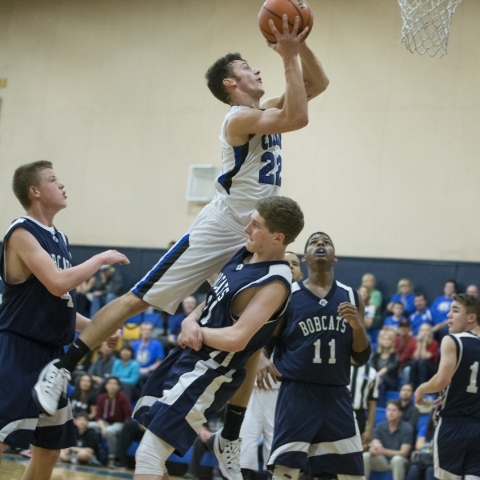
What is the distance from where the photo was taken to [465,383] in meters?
6.43

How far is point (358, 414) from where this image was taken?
30.8ft

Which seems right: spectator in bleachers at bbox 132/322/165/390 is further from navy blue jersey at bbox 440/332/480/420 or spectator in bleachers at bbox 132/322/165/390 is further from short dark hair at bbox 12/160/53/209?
short dark hair at bbox 12/160/53/209

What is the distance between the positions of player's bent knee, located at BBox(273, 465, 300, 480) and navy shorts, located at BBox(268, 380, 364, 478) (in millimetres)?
56

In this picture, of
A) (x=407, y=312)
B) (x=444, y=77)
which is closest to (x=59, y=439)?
(x=407, y=312)

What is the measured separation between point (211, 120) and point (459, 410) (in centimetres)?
965

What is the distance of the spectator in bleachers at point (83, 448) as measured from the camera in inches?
430

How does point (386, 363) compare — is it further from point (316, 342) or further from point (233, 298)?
point (233, 298)

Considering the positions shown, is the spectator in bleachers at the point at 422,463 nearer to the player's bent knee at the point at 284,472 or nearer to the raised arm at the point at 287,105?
the player's bent knee at the point at 284,472

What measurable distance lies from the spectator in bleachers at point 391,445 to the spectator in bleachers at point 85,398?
425cm

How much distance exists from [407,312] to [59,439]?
7.91 m

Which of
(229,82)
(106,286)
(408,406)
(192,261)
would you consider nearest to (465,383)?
(192,261)

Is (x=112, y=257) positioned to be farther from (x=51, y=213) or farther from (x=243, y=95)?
(x=243, y=95)

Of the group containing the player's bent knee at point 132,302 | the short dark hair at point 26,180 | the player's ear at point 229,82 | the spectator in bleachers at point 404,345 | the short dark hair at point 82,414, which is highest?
the player's ear at point 229,82

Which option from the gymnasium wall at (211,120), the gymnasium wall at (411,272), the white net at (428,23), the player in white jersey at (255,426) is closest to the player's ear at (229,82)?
the white net at (428,23)
